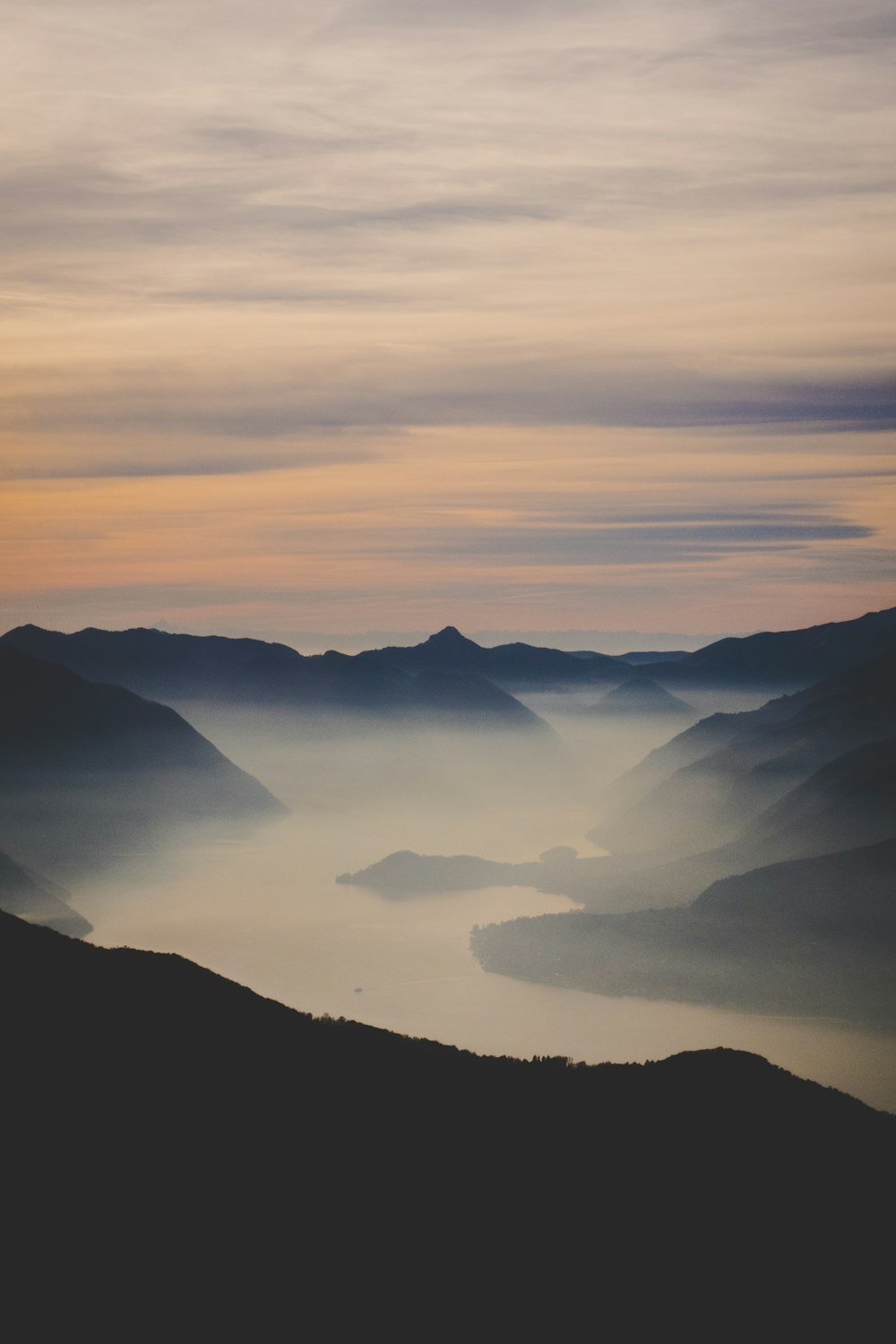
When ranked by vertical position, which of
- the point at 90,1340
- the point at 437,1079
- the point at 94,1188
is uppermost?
the point at 437,1079

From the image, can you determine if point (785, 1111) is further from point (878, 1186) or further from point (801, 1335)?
point (801, 1335)

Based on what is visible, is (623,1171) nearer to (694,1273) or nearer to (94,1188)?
(694,1273)

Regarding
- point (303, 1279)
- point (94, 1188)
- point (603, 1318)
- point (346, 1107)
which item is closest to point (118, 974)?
point (346, 1107)

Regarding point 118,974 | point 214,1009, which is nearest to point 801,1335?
point 214,1009

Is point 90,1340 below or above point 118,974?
below

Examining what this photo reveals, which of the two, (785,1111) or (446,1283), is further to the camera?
(785,1111)

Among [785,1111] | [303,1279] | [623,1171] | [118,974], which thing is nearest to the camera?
[303,1279]

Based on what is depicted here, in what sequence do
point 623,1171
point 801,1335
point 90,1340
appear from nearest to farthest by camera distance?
point 90,1340 → point 801,1335 → point 623,1171
